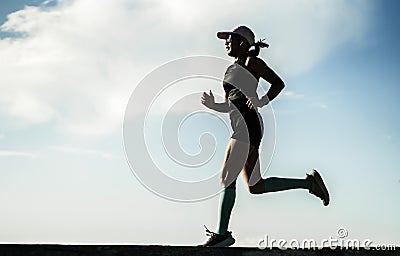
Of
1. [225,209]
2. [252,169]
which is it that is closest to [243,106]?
[252,169]

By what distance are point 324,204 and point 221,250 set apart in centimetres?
245

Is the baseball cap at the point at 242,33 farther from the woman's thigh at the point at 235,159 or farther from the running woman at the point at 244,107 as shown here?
the woman's thigh at the point at 235,159

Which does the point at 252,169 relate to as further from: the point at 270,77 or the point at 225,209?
the point at 270,77

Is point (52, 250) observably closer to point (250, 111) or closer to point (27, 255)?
point (27, 255)

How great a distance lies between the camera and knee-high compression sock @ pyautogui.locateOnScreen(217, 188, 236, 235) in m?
5.48

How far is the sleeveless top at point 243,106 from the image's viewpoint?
5.72 meters

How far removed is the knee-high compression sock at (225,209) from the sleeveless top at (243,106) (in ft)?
1.85

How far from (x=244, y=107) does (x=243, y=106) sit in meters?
0.01

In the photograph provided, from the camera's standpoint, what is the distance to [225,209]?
5.49 meters

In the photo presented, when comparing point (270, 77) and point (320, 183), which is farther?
point (320, 183)

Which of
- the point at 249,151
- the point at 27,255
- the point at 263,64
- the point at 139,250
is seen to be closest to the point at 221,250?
the point at 139,250

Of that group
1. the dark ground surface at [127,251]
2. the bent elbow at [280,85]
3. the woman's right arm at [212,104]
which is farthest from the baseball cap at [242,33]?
the dark ground surface at [127,251]

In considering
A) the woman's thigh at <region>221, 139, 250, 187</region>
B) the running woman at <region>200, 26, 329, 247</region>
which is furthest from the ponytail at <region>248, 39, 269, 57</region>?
the woman's thigh at <region>221, 139, 250, 187</region>

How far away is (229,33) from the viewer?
5973mm
